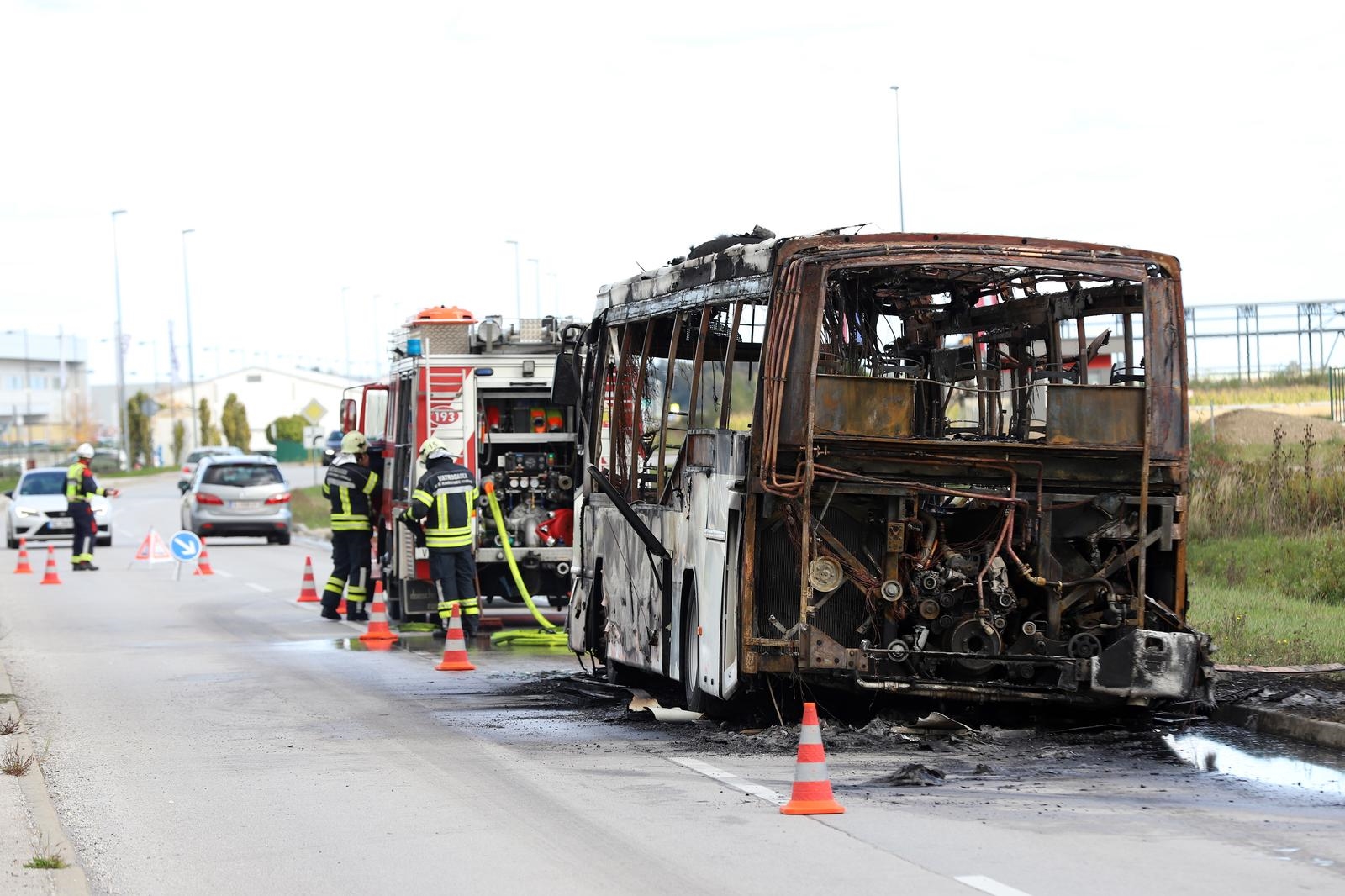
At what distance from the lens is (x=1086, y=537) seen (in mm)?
10203

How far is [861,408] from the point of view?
9945mm

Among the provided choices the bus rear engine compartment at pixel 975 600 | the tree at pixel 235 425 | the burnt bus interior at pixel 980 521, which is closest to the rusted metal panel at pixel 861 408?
the burnt bus interior at pixel 980 521

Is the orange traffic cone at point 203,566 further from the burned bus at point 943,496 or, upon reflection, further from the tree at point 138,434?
the tree at point 138,434

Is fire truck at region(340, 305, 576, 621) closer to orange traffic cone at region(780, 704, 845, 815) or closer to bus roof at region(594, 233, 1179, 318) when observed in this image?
bus roof at region(594, 233, 1179, 318)

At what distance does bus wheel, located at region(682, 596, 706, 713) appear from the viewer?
35.2ft

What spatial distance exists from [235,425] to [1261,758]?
100 metres

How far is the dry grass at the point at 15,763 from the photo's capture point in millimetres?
9461

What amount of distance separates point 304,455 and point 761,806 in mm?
95334

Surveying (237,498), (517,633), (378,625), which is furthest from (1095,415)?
(237,498)

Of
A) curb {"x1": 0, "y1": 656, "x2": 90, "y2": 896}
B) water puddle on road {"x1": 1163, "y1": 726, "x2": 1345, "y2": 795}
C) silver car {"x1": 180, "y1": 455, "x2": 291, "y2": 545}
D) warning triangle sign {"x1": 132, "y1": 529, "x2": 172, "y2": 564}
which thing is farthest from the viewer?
silver car {"x1": 180, "y1": 455, "x2": 291, "y2": 545}

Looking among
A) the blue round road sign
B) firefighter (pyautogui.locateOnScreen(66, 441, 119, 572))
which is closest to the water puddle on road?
the blue round road sign

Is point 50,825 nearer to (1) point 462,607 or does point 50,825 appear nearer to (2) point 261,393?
(1) point 462,607

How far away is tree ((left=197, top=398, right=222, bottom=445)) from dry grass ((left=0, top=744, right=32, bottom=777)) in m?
93.7

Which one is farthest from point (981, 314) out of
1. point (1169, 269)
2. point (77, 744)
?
point (77, 744)
